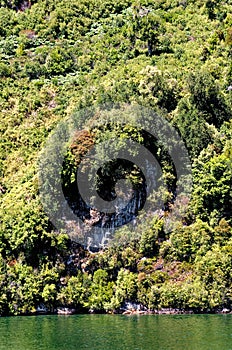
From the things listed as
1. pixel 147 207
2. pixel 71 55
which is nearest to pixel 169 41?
pixel 71 55

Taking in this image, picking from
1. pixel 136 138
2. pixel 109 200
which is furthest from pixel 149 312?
pixel 136 138

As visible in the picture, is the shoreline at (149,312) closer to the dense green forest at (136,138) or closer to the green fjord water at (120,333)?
the dense green forest at (136,138)

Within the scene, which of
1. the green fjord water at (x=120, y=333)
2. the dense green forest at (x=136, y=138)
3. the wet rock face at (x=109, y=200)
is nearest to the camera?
the green fjord water at (x=120, y=333)

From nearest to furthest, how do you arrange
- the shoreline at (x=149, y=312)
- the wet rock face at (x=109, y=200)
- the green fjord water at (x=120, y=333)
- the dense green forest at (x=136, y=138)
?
the green fjord water at (x=120, y=333) → the shoreline at (x=149, y=312) → the dense green forest at (x=136, y=138) → the wet rock face at (x=109, y=200)

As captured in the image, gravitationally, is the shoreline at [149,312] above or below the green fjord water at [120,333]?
above

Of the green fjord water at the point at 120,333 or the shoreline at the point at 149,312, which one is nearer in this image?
the green fjord water at the point at 120,333

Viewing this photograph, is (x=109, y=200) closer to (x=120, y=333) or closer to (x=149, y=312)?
(x=149, y=312)

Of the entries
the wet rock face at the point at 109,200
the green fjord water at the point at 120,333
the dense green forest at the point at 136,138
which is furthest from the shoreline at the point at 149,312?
the wet rock face at the point at 109,200
